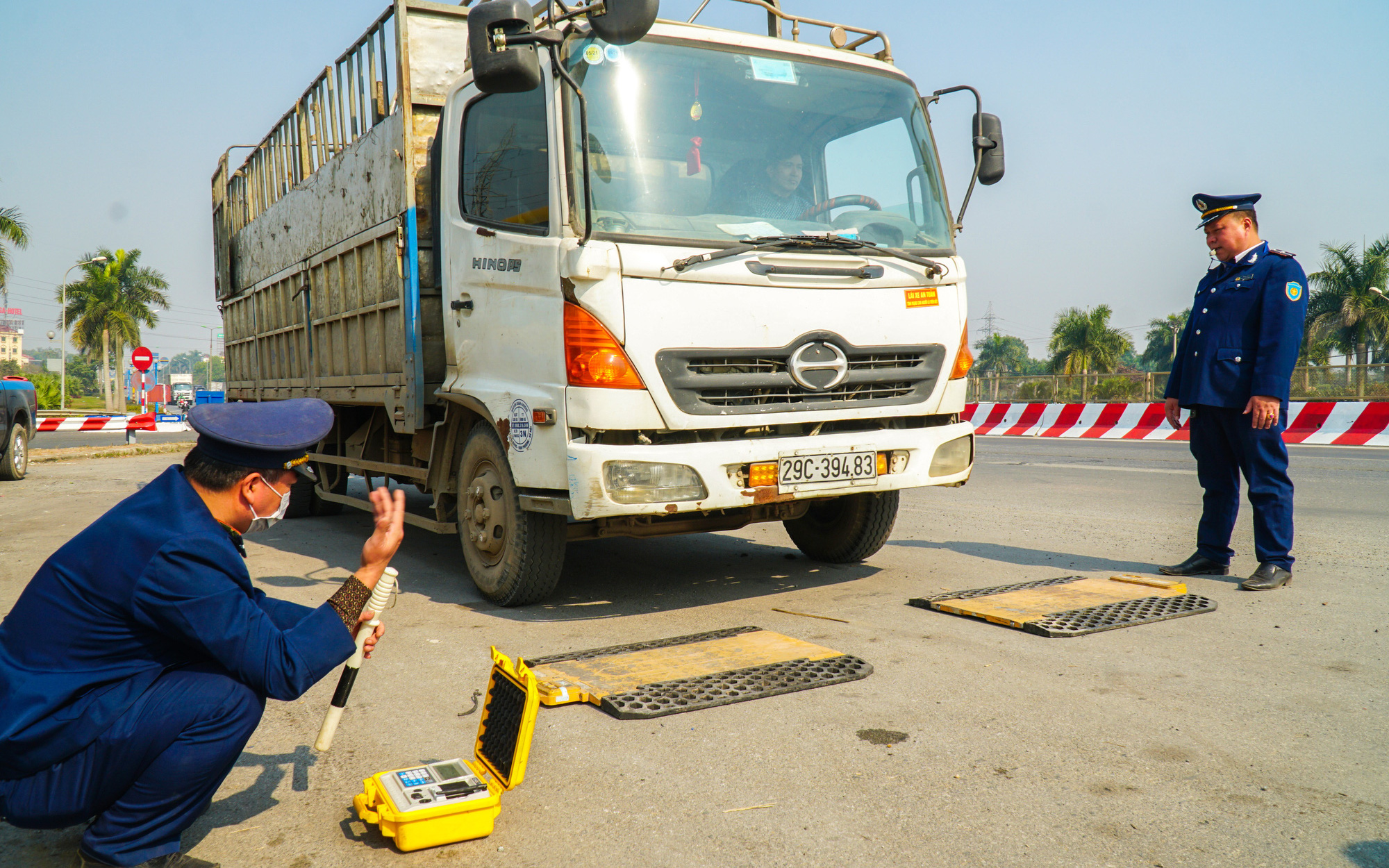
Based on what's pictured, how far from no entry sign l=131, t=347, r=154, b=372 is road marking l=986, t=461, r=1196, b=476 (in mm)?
20663

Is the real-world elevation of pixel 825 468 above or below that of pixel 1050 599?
above

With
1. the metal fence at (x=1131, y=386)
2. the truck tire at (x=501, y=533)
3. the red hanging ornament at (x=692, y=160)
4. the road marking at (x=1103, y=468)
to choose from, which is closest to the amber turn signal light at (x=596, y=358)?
the truck tire at (x=501, y=533)

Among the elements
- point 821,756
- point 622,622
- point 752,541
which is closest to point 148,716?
point 821,756

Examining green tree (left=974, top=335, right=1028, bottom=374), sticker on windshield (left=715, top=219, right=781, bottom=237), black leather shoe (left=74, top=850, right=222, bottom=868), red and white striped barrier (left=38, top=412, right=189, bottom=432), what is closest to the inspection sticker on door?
sticker on windshield (left=715, top=219, right=781, bottom=237)

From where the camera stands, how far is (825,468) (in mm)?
4688

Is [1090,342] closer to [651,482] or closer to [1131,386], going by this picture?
[1131,386]

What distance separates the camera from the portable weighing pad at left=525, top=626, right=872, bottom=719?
3.42 meters

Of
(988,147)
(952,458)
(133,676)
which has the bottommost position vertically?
(133,676)

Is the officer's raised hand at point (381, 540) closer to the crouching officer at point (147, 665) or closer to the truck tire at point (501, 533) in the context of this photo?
the crouching officer at point (147, 665)

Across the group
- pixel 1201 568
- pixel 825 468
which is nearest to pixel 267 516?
pixel 825 468

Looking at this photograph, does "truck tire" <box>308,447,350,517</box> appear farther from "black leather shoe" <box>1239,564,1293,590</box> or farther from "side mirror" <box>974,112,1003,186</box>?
"black leather shoe" <box>1239,564,1293,590</box>

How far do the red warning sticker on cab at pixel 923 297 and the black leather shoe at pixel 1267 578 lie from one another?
213 cm

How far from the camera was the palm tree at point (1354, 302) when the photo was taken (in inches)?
1451

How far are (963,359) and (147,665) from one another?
4.11 meters
